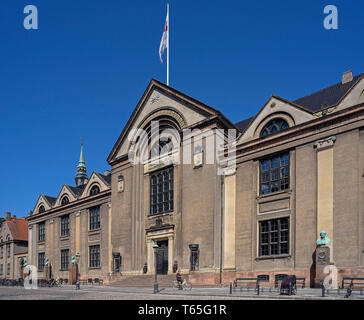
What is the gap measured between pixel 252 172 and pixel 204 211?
4.89 meters

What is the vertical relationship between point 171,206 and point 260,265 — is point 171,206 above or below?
above

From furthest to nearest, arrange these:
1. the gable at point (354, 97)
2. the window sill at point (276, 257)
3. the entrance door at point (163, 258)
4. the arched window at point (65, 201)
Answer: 1. the arched window at point (65, 201)
2. the entrance door at point (163, 258)
3. the window sill at point (276, 257)
4. the gable at point (354, 97)

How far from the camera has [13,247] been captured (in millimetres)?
69562

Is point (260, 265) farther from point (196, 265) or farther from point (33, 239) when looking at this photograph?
point (33, 239)

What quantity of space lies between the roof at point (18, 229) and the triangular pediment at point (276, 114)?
164ft

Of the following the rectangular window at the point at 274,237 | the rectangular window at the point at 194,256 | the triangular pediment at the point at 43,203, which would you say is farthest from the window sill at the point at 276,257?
the triangular pediment at the point at 43,203

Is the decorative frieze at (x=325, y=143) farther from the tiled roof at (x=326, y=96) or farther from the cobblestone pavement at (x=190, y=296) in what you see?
the cobblestone pavement at (x=190, y=296)

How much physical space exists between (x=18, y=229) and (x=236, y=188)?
50250 mm

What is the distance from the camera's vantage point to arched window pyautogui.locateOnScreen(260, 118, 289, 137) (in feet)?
100.0

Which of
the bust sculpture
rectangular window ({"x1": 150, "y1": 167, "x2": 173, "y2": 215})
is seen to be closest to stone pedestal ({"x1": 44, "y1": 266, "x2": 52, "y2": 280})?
rectangular window ({"x1": 150, "y1": 167, "x2": 173, "y2": 215})

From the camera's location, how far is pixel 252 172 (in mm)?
31766

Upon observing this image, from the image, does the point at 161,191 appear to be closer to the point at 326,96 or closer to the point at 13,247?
the point at 326,96

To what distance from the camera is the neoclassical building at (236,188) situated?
26344 mm
